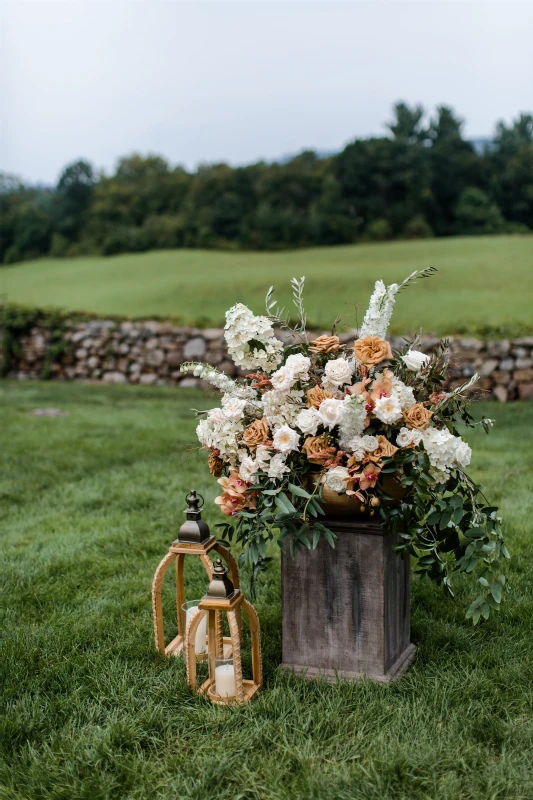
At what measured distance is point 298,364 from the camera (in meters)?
2.06

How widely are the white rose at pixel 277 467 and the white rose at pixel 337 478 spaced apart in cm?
12

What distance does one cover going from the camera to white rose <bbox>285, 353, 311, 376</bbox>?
6.73 feet

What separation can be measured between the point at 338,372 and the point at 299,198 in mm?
11359

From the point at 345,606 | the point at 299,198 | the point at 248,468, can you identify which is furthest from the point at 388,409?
the point at 299,198

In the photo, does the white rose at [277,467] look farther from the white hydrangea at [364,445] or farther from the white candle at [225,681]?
the white candle at [225,681]

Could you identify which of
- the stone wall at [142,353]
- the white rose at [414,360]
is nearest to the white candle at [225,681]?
the white rose at [414,360]

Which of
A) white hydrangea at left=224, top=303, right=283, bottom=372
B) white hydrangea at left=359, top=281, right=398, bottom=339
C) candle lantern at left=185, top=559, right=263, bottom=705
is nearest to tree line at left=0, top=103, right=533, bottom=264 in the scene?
white hydrangea at left=359, top=281, right=398, bottom=339

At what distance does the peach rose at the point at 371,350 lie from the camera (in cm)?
202

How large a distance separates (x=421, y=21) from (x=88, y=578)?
9.97m

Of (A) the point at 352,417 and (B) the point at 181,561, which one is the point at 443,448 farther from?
(B) the point at 181,561

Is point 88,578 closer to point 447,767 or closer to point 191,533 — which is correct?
point 191,533

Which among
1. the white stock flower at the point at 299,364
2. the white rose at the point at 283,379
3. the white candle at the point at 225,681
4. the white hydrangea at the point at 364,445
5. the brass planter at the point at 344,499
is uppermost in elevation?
the white stock flower at the point at 299,364

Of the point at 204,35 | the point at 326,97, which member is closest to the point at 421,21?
the point at 326,97

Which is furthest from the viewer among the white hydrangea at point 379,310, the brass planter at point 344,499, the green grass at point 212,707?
the white hydrangea at point 379,310
